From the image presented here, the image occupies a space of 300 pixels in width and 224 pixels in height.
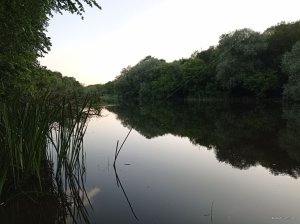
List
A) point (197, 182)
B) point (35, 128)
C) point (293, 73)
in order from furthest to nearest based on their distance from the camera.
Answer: point (293, 73) < point (197, 182) < point (35, 128)

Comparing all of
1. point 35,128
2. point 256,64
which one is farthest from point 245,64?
point 35,128

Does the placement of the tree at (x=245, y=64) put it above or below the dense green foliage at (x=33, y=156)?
above

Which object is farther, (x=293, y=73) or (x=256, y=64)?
(x=256, y=64)

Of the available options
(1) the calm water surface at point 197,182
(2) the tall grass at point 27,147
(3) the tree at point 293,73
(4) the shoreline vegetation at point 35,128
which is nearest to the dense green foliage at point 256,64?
(3) the tree at point 293,73

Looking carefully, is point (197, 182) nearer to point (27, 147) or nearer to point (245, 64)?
point (27, 147)

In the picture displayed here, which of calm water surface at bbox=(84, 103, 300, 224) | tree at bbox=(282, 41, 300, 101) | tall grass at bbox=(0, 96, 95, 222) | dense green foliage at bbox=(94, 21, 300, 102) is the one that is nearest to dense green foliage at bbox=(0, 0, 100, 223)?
tall grass at bbox=(0, 96, 95, 222)

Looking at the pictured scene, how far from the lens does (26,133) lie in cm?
488

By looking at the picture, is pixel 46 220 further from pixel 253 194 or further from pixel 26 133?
pixel 253 194

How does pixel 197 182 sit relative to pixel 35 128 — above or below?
below

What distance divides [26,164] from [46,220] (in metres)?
0.86

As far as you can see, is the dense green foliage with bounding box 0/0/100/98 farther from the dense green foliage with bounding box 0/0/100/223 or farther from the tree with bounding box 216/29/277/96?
the tree with bounding box 216/29/277/96

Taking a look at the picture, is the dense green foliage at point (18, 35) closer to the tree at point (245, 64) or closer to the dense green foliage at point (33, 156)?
the dense green foliage at point (33, 156)

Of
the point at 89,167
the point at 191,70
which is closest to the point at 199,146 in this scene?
the point at 89,167

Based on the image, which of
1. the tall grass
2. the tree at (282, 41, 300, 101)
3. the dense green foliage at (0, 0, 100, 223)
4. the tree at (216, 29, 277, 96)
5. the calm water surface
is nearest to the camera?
the tall grass
